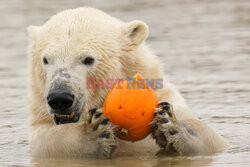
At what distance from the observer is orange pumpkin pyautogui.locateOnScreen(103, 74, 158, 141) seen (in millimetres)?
4992

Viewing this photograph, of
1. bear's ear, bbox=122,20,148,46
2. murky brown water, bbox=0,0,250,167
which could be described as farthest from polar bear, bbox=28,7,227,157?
murky brown water, bbox=0,0,250,167

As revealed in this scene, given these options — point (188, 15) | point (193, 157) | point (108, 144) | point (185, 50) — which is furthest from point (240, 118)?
point (188, 15)

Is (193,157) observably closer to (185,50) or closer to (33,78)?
(33,78)

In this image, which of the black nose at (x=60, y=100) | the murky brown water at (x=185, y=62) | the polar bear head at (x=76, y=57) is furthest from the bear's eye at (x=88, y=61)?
the murky brown water at (x=185, y=62)

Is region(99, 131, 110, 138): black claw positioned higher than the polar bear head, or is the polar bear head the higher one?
the polar bear head

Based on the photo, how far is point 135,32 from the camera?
231 inches

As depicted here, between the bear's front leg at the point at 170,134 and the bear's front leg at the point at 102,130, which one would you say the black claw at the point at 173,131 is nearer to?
the bear's front leg at the point at 170,134

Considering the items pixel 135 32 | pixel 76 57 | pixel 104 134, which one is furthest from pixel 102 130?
pixel 135 32

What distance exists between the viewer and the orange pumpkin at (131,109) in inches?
197

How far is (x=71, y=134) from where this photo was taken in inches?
207

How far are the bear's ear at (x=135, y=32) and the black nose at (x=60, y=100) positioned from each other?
0.95 metres

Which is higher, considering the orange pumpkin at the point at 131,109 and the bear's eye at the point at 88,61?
the bear's eye at the point at 88,61

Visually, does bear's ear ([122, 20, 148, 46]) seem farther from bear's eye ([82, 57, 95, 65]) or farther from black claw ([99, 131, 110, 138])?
black claw ([99, 131, 110, 138])

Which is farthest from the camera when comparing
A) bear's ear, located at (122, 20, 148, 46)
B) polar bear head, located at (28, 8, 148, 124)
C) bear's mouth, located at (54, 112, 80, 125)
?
bear's ear, located at (122, 20, 148, 46)
